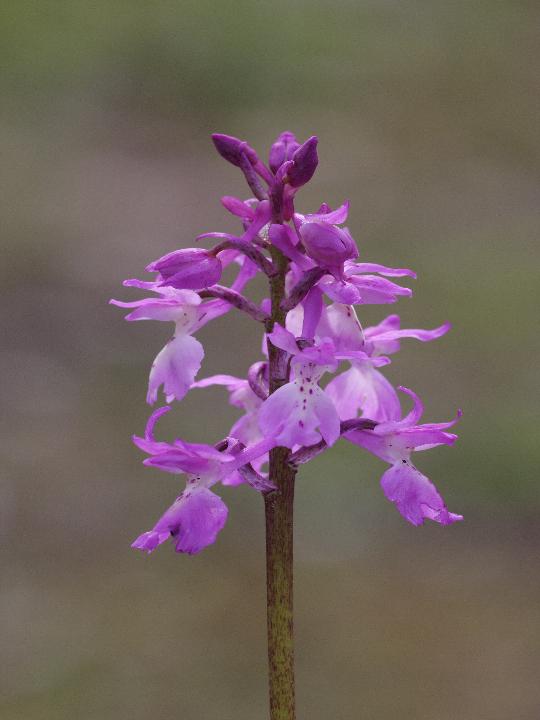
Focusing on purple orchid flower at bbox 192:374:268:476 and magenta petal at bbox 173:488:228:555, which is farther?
purple orchid flower at bbox 192:374:268:476

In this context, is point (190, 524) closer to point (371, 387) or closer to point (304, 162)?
point (371, 387)

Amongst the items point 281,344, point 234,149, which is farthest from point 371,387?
point 234,149

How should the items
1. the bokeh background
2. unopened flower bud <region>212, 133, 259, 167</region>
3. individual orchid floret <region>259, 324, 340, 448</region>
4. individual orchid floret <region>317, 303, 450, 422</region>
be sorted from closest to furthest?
1. individual orchid floret <region>259, 324, 340, 448</region>
2. unopened flower bud <region>212, 133, 259, 167</region>
3. individual orchid floret <region>317, 303, 450, 422</region>
4. the bokeh background

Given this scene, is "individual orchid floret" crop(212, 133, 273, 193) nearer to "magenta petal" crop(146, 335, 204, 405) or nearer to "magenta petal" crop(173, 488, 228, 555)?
"magenta petal" crop(146, 335, 204, 405)

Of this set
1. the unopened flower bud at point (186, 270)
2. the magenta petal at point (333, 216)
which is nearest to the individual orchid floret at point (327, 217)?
the magenta petal at point (333, 216)

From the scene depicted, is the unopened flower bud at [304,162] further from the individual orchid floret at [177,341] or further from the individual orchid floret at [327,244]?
the individual orchid floret at [177,341]

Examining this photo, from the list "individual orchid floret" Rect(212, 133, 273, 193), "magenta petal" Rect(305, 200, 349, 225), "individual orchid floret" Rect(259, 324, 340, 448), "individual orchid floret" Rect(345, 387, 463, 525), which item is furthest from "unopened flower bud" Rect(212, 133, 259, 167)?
"individual orchid floret" Rect(345, 387, 463, 525)

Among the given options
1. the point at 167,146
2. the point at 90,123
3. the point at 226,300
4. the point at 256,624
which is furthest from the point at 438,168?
the point at 226,300

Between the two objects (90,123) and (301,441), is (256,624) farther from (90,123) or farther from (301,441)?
(90,123)
